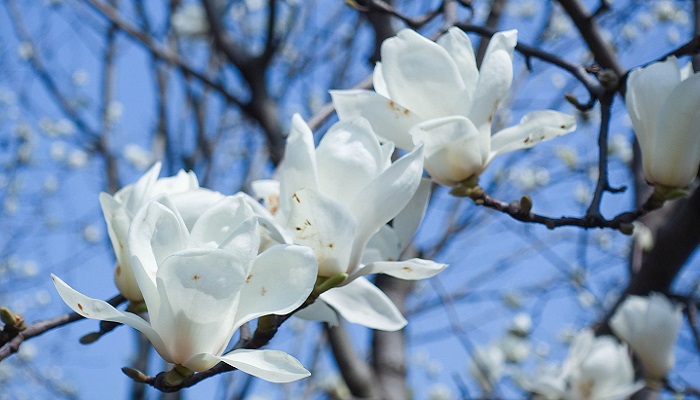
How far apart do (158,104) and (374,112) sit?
226 centimetres

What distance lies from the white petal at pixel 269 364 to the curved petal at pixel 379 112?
0.24m

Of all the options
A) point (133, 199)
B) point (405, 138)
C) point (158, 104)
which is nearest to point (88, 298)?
point (133, 199)

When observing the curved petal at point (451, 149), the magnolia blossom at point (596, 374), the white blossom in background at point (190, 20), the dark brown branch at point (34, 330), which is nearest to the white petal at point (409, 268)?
the curved petal at point (451, 149)

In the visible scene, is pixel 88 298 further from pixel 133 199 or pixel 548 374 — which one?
pixel 548 374

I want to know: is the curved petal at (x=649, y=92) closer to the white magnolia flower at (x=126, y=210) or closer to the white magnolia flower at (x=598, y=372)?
the white magnolia flower at (x=126, y=210)

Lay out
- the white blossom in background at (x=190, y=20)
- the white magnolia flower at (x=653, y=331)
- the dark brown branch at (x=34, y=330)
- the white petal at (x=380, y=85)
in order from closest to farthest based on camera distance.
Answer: the dark brown branch at (x=34, y=330) → the white petal at (x=380, y=85) → the white magnolia flower at (x=653, y=331) → the white blossom in background at (x=190, y=20)

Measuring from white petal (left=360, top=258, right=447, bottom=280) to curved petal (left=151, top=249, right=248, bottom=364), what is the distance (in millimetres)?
127

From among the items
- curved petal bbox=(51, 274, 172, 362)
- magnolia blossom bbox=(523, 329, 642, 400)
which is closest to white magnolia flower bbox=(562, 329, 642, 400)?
magnolia blossom bbox=(523, 329, 642, 400)

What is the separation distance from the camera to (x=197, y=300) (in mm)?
538

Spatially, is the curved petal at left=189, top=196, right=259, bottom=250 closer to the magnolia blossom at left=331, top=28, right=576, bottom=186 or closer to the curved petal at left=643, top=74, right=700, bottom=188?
the magnolia blossom at left=331, top=28, right=576, bottom=186

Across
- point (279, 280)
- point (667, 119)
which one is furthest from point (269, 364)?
point (667, 119)

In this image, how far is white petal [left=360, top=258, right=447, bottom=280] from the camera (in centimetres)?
62

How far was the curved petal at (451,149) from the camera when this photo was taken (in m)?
0.67

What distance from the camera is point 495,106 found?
2.30ft
